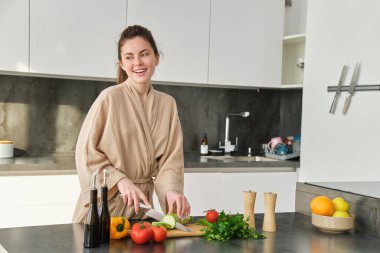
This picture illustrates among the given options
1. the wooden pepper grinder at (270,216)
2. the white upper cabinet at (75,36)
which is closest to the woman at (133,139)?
the wooden pepper grinder at (270,216)

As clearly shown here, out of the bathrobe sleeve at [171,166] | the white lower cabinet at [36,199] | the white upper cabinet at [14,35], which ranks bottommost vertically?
the white lower cabinet at [36,199]

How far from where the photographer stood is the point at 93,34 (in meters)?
3.79

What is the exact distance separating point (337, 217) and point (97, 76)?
220cm

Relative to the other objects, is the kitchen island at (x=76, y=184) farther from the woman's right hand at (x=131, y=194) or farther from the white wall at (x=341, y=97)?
the woman's right hand at (x=131, y=194)

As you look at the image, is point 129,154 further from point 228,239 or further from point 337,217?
point 337,217

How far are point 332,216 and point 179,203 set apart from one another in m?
0.58

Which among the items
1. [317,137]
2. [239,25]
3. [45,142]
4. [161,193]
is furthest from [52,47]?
[317,137]

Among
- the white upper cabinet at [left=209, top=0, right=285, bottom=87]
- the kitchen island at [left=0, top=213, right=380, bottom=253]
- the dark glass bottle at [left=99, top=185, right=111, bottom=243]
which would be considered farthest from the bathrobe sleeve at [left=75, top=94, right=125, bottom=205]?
the white upper cabinet at [left=209, top=0, right=285, bottom=87]

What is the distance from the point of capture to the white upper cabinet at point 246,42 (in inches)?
166

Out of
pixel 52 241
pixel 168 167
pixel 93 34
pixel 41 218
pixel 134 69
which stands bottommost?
pixel 41 218

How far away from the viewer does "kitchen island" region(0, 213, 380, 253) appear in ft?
5.84

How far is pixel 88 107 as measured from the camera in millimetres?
4219

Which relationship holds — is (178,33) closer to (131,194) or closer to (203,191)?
(203,191)

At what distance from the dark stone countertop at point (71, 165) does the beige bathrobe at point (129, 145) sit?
113 centimetres
